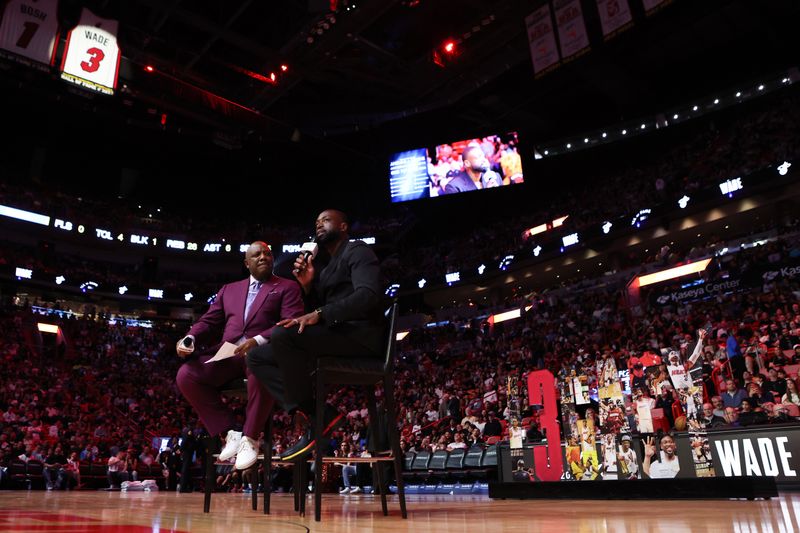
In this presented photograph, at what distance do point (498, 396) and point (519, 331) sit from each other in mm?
6254

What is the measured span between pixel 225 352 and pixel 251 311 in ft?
1.11

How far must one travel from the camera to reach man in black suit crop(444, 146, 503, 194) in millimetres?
21688

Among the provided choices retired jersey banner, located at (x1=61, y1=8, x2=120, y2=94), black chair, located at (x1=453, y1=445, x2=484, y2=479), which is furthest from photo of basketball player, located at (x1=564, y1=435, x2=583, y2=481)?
retired jersey banner, located at (x1=61, y1=8, x2=120, y2=94)

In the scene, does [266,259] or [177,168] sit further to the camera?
[177,168]

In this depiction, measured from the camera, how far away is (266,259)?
3652 mm

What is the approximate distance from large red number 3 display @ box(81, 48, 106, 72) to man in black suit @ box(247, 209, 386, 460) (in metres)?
9.90

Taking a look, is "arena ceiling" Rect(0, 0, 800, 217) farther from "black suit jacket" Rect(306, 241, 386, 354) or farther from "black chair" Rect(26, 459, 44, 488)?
"black suit jacket" Rect(306, 241, 386, 354)

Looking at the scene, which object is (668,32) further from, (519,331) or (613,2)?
(519,331)

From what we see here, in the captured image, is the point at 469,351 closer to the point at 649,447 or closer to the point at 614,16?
the point at 614,16

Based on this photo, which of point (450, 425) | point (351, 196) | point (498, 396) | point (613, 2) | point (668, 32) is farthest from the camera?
point (351, 196)

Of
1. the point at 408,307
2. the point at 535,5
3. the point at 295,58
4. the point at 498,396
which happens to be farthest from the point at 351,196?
the point at 498,396

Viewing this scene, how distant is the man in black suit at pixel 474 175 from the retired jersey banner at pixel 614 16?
11.2m

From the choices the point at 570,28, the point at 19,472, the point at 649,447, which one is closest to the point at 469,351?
the point at 570,28

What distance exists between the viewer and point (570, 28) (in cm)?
1139
